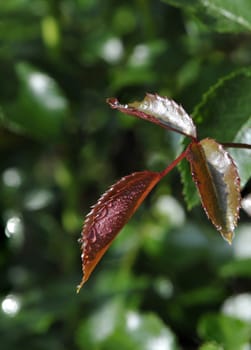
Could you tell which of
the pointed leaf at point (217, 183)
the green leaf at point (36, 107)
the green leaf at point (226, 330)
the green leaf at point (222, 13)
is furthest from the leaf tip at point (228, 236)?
the green leaf at point (36, 107)

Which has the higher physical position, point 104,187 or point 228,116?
point 228,116

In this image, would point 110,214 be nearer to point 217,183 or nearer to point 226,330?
point 217,183

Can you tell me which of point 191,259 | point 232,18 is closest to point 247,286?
point 191,259

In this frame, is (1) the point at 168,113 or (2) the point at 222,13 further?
(2) the point at 222,13

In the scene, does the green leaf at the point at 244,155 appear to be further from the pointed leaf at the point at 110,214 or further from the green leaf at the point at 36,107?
the green leaf at the point at 36,107

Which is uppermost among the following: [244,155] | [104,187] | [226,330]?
[244,155]

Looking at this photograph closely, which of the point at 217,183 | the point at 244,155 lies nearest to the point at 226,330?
the point at 244,155

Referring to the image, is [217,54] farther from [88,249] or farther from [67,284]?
[88,249]
